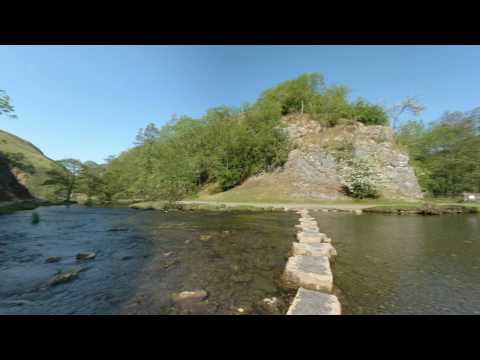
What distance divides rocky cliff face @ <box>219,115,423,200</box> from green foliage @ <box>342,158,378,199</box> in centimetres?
91

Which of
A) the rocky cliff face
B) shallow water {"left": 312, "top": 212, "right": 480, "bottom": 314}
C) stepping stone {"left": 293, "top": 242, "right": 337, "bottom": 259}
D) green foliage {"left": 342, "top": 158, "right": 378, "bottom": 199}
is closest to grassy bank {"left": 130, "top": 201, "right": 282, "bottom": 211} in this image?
the rocky cliff face

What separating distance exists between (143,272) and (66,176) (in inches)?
1276

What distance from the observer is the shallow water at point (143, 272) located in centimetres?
320

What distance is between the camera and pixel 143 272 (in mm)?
4500

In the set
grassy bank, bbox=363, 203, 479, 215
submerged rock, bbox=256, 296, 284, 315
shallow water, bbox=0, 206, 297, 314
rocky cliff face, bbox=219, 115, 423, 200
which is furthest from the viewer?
rocky cliff face, bbox=219, 115, 423, 200

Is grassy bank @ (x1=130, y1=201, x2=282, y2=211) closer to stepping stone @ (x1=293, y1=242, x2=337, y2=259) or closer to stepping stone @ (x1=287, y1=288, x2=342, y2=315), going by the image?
stepping stone @ (x1=293, y1=242, x2=337, y2=259)

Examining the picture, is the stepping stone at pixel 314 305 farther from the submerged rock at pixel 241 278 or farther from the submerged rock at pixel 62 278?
the submerged rock at pixel 62 278

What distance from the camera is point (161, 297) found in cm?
337

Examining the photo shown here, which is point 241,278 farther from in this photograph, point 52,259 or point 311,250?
point 52,259

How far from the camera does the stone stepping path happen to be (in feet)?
8.28

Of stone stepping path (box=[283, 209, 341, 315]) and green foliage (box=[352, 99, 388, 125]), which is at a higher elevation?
green foliage (box=[352, 99, 388, 125])

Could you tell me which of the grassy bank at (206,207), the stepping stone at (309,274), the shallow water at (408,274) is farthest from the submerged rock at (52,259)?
the grassy bank at (206,207)

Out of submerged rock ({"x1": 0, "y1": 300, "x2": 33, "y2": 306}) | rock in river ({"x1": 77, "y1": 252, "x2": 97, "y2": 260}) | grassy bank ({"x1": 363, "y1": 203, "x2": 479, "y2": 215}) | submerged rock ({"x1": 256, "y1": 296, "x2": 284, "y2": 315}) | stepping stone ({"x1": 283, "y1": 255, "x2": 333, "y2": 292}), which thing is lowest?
rock in river ({"x1": 77, "y1": 252, "x2": 97, "y2": 260})
